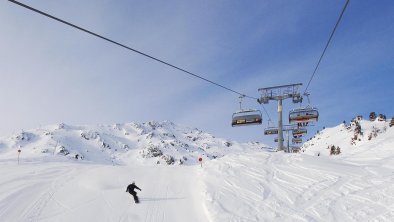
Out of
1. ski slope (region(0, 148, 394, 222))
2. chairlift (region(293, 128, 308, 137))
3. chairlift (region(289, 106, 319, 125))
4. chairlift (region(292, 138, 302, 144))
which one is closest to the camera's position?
ski slope (region(0, 148, 394, 222))

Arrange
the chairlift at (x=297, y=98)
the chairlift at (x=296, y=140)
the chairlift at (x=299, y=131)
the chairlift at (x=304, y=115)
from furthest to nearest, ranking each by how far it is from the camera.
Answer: the chairlift at (x=296, y=140)
the chairlift at (x=299, y=131)
the chairlift at (x=297, y=98)
the chairlift at (x=304, y=115)

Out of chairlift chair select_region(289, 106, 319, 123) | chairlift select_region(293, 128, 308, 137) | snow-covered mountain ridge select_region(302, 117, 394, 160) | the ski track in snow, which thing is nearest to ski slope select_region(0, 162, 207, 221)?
the ski track in snow

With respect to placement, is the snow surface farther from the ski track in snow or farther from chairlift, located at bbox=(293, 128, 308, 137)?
chairlift, located at bbox=(293, 128, 308, 137)

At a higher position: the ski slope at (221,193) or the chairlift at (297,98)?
the chairlift at (297,98)

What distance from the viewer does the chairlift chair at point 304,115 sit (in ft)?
95.9

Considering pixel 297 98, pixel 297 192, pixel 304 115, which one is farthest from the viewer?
pixel 297 98

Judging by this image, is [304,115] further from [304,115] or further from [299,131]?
[299,131]

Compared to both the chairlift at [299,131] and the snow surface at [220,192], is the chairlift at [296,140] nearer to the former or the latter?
the chairlift at [299,131]

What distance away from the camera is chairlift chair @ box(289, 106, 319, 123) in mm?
29234

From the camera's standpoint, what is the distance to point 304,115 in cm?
2934

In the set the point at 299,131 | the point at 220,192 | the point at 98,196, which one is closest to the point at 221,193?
the point at 220,192

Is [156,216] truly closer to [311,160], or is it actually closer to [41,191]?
[41,191]

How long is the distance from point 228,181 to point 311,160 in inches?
282

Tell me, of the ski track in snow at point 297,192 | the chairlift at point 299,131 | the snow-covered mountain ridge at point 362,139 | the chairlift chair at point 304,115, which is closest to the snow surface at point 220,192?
the ski track in snow at point 297,192
